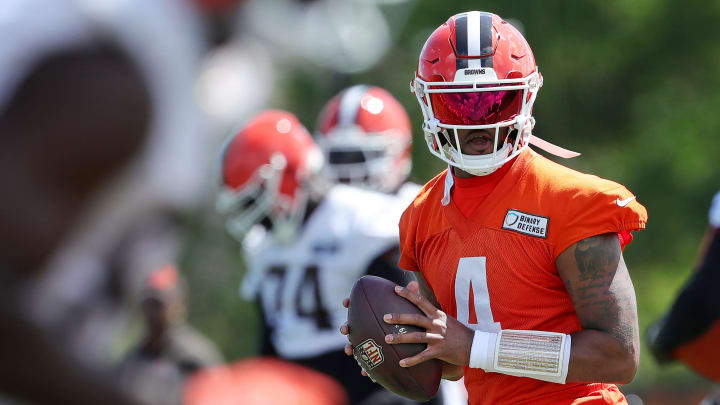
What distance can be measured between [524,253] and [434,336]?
371 mm

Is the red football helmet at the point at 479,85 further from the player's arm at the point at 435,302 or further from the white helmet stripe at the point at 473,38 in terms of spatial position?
the player's arm at the point at 435,302

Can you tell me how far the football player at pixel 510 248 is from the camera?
9.71 ft

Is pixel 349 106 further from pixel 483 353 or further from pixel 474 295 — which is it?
pixel 483 353

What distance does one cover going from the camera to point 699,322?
4.36 meters

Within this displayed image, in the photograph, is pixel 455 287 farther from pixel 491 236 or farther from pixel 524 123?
pixel 524 123

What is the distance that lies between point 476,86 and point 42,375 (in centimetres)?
166

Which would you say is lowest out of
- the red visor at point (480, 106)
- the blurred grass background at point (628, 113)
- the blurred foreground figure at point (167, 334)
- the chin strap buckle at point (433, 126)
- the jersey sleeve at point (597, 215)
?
the blurred grass background at point (628, 113)

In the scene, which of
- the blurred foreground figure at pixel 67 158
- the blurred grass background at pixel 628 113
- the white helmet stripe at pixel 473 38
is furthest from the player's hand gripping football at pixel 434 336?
the blurred grass background at pixel 628 113

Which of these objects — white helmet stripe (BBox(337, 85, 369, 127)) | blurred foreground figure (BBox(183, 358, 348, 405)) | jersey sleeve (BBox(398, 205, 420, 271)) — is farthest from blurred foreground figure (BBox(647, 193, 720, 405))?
white helmet stripe (BBox(337, 85, 369, 127))

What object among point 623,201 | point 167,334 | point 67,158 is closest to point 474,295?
point 623,201

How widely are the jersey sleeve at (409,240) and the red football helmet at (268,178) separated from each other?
2.21 m

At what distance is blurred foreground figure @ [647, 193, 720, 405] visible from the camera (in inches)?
168

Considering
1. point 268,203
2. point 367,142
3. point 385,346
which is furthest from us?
point 367,142

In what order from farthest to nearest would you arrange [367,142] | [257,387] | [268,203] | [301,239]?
[367,142]
[268,203]
[301,239]
[257,387]
